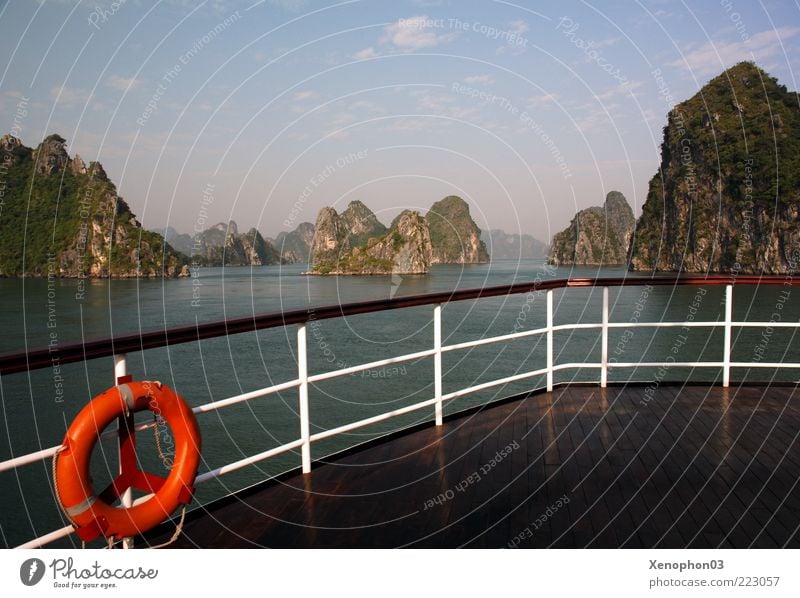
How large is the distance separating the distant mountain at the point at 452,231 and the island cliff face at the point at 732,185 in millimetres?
26635

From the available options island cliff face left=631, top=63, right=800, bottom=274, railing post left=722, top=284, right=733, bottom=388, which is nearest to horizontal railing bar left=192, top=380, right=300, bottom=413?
railing post left=722, top=284, right=733, bottom=388

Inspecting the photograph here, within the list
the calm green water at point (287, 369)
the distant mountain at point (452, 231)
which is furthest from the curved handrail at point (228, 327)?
the distant mountain at point (452, 231)

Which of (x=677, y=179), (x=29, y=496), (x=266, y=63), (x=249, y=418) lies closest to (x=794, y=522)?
(x=266, y=63)

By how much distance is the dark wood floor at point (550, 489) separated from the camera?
81.0 inches

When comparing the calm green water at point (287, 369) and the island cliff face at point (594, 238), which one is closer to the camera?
the calm green water at point (287, 369)

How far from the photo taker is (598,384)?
4.52m

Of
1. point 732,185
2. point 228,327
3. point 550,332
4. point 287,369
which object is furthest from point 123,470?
point 732,185

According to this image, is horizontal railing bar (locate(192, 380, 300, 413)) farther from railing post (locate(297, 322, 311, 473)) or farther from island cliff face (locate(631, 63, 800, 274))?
island cliff face (locate(631, 63, 800, 274))

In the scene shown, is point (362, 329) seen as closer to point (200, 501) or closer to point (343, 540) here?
point (200, 501)

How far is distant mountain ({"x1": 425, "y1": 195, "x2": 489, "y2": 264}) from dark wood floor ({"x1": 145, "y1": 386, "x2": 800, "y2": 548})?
70153 mm

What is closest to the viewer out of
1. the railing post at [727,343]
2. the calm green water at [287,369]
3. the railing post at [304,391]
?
the railing post at [304,391]

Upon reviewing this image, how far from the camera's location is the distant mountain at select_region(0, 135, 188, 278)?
6031 cm

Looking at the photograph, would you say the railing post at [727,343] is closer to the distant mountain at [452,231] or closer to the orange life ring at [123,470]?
the orange life ring at [123,470]

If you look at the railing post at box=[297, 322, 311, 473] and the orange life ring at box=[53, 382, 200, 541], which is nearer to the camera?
the orange life ring at box=[53, 382, 200, 541]
